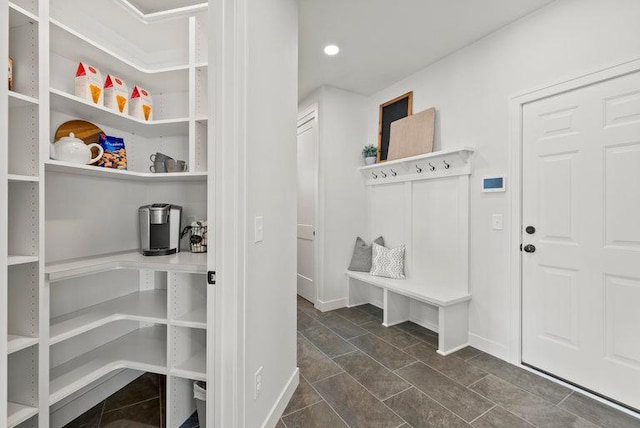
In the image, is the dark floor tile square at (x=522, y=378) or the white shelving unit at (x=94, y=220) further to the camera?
the dark floor tile square at (x=522, y=378)

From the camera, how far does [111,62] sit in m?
1.83

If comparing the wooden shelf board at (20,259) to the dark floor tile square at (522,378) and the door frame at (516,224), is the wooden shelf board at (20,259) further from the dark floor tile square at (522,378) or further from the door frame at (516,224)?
the door frame at (516,224)

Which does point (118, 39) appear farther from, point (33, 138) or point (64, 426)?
point (64, 426)

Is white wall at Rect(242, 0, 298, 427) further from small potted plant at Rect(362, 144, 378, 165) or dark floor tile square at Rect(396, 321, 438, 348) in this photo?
small potted plant at Rect(362, 144, 378, 165)

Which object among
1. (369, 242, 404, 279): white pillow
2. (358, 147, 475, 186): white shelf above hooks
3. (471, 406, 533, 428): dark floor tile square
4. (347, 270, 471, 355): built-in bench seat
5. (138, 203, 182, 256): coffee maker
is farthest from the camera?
(369, 242, 404, 279): white pillow

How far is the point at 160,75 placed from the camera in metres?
1.93

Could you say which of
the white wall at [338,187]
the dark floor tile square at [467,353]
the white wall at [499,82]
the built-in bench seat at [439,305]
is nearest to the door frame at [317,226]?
the white wall at [338,187]

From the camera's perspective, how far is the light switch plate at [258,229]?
1.46 meters

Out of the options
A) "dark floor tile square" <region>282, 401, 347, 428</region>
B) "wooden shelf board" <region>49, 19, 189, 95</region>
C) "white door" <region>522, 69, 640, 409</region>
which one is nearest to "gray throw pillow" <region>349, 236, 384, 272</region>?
"white door" <region>522, 69, 640, 409</region>

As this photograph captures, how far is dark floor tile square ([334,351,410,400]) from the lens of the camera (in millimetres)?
2012

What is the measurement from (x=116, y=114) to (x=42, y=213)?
29.6 inches

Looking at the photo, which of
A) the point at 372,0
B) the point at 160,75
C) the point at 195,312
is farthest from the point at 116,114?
the point at 372,0

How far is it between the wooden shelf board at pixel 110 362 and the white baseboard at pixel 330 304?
1876 millimetres

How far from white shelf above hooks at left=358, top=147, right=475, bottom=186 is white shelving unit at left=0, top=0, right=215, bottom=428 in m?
2.03
